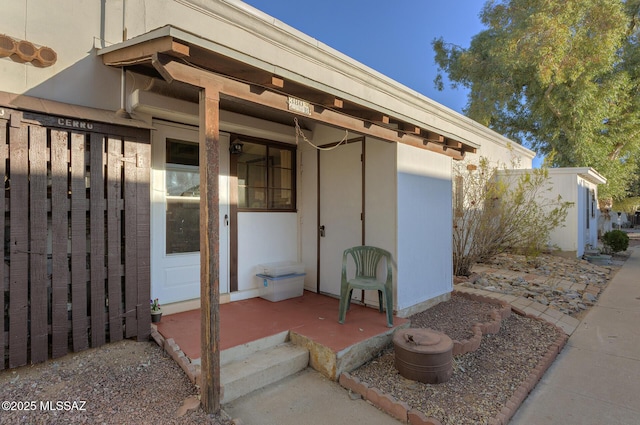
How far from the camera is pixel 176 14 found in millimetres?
3646

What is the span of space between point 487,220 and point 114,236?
22.8 feet

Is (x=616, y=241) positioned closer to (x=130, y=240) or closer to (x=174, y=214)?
(x=174, y=214)

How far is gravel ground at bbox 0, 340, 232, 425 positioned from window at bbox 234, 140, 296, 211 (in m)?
2.29

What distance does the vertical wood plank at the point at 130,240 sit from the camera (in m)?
3.18

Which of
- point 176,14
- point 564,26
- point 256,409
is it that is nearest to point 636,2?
point 564,26

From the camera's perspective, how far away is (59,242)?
283 centimetres

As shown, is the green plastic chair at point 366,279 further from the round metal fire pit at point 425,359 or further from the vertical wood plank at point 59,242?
the vertical wood plank at point 59,242

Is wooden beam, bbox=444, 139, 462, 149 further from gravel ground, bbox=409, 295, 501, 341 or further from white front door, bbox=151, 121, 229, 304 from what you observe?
white front door, bbox=151, 121, 229, 304

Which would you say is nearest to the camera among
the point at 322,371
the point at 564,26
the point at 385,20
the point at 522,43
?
the point at 322,371

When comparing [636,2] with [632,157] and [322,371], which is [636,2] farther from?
[322,371]

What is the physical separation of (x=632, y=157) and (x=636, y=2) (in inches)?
235

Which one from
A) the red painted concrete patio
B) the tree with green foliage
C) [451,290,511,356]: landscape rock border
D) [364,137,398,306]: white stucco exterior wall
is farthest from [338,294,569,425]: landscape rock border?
the tree with green foliage

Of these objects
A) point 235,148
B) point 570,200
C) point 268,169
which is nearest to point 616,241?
point 570,200

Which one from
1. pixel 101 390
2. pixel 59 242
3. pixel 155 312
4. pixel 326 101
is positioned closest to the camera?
pixel 101 390
